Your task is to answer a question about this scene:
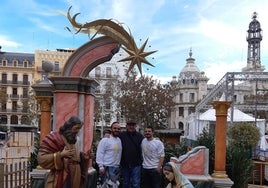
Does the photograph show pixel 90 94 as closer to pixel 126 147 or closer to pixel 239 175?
pixel 126 147

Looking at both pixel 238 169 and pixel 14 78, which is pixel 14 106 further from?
pixel 238 169

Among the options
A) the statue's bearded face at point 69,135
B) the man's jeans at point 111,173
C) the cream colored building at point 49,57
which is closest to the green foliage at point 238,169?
the man's jeans at point 111,173

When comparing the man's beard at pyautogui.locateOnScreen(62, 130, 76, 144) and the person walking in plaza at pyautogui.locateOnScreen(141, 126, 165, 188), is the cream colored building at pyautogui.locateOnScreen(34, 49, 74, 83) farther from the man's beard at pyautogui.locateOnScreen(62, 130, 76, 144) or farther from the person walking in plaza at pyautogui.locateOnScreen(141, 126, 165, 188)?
the man's beard at pyautogui.locateOnScreen(62, 130, 76, 144)

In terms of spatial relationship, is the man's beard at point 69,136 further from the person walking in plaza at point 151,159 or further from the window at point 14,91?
the window at point 14,91

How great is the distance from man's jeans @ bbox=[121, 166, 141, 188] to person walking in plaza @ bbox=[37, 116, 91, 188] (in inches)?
125

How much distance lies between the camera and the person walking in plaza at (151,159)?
7.34 metres

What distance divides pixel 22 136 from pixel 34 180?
21929 millimetres

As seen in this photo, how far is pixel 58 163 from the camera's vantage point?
4.08 metres

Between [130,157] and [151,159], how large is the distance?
43cm

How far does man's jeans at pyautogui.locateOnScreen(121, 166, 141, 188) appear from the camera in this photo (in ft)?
24.1

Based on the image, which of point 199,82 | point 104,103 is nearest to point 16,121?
point 104,103

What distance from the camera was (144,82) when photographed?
1260 inches

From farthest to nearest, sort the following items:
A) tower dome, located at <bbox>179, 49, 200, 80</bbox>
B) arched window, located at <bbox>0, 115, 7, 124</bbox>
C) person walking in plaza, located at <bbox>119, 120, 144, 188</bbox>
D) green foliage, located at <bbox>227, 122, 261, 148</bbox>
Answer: tower dome, located at <bbox>179, 49, 200, 80</bbox> → arched window, located at <bbox>0, 115, 7, 124</bbox> → green foliage, located at <bbox>227, 122, 261, 148</bbox> → person walking in plaza, located at <bbox>119, 120, 144, 188</bbox>

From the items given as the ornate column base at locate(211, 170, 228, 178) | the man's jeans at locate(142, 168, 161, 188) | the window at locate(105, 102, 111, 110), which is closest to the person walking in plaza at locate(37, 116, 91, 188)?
the man's jeans at locate(142, 168, 161, 188)
